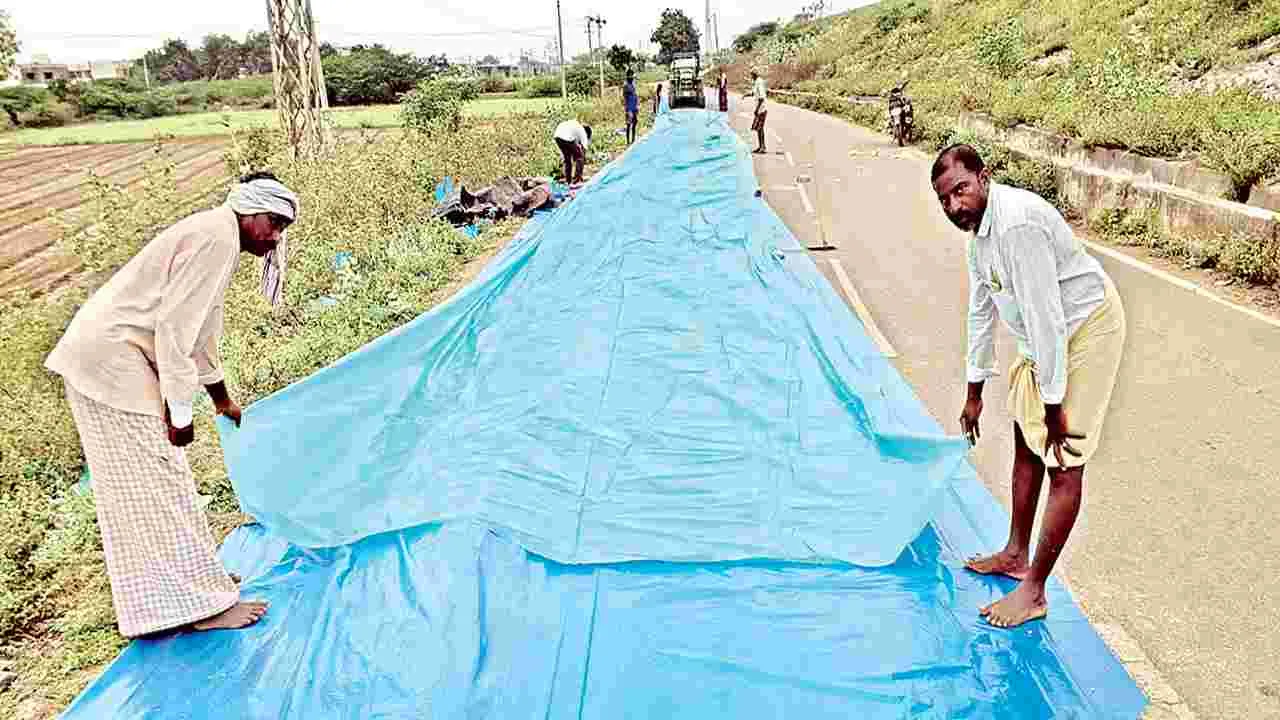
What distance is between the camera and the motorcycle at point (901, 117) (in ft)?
58.2

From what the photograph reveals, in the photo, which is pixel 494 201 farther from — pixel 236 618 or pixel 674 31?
pixel 674 31

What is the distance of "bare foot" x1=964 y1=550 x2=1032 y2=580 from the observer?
A: 307cm

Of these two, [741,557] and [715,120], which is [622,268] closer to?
[741,557]

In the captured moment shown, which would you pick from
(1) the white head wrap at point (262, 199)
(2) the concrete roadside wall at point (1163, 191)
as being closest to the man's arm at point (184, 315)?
(1) the white head wrap at point (262, 199)

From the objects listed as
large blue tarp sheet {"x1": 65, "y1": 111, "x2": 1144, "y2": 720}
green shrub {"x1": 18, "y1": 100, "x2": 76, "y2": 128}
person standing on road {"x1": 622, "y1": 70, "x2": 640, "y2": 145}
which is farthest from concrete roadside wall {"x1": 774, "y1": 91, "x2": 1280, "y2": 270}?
green shrub {"x1": 18, "y1": 100, "x2": 76, "y2": 128}

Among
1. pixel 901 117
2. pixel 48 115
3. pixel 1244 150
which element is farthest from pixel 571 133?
pixel 48 115

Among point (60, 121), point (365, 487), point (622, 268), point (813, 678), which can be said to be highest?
point (60, 121)

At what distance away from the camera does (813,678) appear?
2.63 m

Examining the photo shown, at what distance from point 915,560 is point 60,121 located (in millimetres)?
50333

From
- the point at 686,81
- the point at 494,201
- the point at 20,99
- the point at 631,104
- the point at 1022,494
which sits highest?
the point at 20,99

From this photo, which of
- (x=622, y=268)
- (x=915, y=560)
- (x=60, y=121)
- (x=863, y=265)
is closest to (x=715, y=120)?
(x=863, y=265)

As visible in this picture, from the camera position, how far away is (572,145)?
1230cm

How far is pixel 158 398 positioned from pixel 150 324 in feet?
0.79

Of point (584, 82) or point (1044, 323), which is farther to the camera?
point (584, 82)
